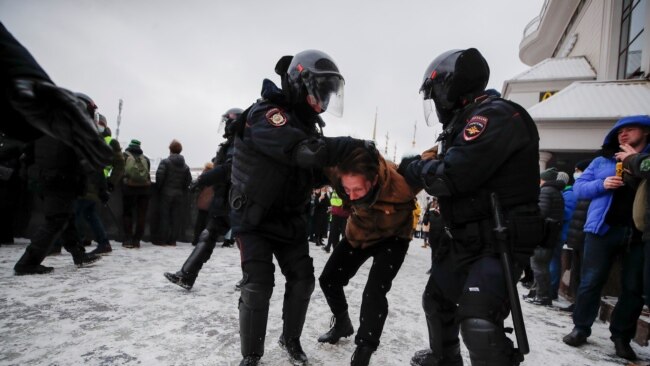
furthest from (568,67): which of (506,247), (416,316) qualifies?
(506,247)

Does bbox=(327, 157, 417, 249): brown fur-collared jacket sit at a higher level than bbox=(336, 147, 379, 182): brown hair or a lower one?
lower

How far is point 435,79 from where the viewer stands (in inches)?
79.1

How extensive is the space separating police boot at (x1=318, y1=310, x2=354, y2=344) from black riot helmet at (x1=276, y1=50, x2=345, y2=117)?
1.48 meters

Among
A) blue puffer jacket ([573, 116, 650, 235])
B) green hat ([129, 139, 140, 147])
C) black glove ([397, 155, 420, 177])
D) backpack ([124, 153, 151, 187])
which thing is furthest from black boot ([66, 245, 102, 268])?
blue puffer jacket ([573, 116, 650, 235])

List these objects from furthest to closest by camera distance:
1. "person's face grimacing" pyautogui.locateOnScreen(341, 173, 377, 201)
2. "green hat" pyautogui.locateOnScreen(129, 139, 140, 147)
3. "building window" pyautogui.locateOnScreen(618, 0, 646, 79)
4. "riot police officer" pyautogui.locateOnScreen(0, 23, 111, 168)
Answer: "building window" pyautogui.locateOnScreen(618, 0, 646, 79), "green hat" pyautogui.locateOnScreen(129, 139, 140, 147), "person's face grimacing" pyautogui.locateOnScreen(341, 173, 377, 201), "riot police officer" pyautogui.locateOnScreen(0, 23, 111, 168)

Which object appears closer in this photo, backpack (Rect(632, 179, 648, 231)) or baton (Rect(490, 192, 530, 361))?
baton (Rect(490, 192, 530, 361))

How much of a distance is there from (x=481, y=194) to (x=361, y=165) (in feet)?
2.33

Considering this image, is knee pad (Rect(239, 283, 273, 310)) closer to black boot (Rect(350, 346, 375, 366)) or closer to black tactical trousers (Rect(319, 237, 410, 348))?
black tactical trousers (Rect(319, 237, 410, 348))

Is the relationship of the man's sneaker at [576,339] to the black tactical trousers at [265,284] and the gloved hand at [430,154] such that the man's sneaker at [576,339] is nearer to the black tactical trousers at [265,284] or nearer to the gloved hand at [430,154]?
the gloved hand at [430,154]

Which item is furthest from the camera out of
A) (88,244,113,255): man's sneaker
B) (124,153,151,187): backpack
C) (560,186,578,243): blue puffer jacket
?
(124,153,151,187): backpack

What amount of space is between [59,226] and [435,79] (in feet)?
14.0

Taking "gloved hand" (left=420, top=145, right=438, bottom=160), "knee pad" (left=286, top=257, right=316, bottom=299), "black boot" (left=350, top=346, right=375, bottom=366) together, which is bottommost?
"black boot" (left=350, top=346, right=375, bottom=366)

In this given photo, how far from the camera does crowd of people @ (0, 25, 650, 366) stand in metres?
1.49

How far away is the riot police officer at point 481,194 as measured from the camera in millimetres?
1527
